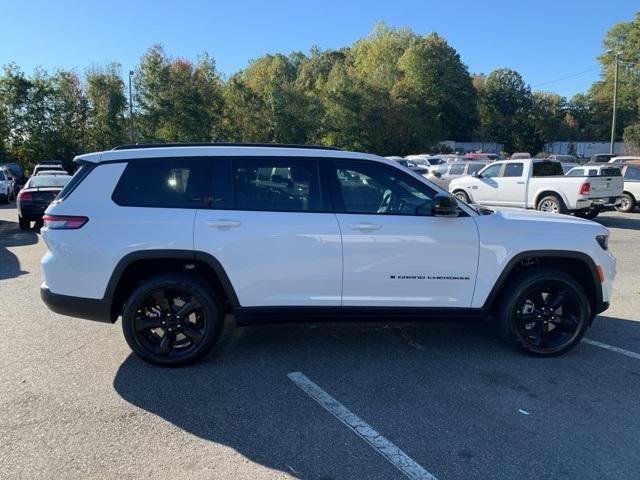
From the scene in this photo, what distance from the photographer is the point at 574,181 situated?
1411 centimetres

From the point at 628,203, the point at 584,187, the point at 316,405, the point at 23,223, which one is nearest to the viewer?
the point at 316,405

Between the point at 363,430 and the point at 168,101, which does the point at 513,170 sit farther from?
the point at 168,101

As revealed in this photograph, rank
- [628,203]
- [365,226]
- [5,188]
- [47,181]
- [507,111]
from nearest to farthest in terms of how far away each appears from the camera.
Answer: [365,226] → [47,181] → [628,203] → [5,188] → [507,111]

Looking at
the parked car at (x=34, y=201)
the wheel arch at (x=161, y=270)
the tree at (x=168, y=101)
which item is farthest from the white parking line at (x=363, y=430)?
the tree at (x=168, y=101)

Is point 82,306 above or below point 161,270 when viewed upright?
below

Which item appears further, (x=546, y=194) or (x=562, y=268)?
(x=546, y=194)

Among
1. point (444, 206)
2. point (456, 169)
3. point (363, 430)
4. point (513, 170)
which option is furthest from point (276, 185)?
point (456, 169)

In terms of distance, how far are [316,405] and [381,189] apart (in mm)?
1913

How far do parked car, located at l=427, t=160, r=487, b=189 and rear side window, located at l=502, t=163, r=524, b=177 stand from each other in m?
7.30

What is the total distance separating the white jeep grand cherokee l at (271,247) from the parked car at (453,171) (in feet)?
61.9

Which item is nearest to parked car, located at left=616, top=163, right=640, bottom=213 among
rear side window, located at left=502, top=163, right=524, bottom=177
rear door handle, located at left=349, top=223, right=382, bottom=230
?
rear side window, located at left=502, top=163, right=524, bottom=177

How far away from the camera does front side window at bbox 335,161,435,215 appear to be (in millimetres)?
4613

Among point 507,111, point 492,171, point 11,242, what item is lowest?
point 11,242

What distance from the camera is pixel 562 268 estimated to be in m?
5.04
